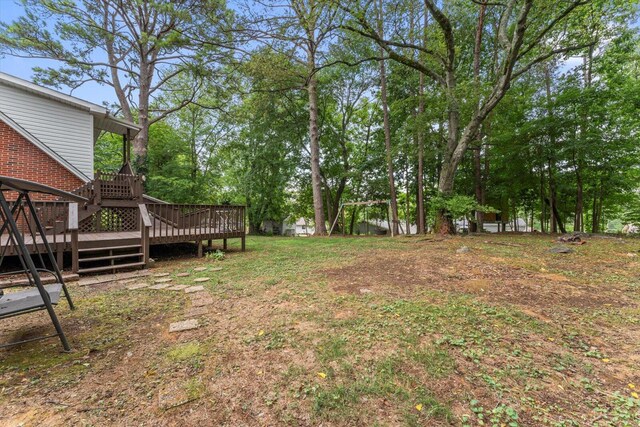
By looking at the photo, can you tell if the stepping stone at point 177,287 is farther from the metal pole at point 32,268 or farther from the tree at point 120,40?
the tree at point 120,40

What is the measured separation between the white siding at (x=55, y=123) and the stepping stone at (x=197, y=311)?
9579 mm

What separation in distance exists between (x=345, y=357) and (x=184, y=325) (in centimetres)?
178

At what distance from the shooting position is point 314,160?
43.9 feet

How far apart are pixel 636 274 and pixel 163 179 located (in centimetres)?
1693

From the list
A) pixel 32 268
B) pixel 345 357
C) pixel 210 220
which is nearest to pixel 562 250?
pixel 345 357

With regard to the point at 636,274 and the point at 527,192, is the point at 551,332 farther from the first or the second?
the point at 527,192

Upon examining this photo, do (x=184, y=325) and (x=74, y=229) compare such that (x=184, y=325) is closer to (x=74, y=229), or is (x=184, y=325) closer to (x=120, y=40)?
(x=74, y=229)

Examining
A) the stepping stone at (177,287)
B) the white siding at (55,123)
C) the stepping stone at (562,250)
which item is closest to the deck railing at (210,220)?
the stepping stone at (177,287)

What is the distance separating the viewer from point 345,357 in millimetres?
2188

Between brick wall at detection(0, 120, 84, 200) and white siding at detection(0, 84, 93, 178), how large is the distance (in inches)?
22.5

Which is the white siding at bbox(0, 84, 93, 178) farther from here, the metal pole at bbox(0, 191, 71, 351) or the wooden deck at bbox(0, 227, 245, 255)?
the metal pole at bbox(0, 191, 71, 351)

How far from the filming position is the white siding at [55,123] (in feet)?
28.1

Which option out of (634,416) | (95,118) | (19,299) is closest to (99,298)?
(19,299)

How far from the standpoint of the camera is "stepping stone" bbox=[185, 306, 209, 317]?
126 inches
